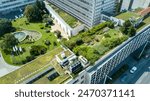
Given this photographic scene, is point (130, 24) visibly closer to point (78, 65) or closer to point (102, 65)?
point (102, 65)

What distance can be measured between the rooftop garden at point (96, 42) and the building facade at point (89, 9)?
1003 cm

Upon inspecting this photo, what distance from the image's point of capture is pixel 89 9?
70.0 metres

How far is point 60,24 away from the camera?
265 feet

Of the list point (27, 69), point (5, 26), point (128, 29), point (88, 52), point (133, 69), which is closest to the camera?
point (27, 69)

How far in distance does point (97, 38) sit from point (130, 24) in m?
11.1

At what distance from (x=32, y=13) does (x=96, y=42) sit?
128ft

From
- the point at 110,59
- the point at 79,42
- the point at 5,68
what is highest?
the point at 79,42

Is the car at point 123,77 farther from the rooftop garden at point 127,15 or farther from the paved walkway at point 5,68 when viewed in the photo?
the paved walkway at point 5,68

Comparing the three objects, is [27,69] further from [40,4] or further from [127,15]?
[40,4]

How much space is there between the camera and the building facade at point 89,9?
69.1 metres

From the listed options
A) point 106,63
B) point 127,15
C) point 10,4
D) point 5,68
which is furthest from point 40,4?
point 106,63

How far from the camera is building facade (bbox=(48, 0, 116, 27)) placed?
6912 cm

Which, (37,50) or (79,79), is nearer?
(79,79)

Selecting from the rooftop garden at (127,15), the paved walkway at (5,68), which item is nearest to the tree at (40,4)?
the paved walkway at (5,68)
